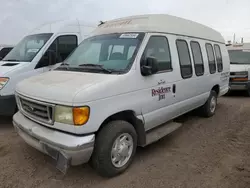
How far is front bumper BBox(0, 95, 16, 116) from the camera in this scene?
493 cm

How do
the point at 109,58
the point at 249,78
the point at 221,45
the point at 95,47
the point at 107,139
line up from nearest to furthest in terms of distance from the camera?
the point at 107,139, the point at 109,58, the point at 95,47, the point at 221,45, the point at 249,78

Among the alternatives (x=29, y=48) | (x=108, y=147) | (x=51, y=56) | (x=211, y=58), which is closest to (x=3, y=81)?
(x=51, y=56)

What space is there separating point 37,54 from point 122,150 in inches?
145

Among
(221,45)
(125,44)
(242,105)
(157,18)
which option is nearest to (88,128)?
(125,44)

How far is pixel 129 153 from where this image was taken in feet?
11.5

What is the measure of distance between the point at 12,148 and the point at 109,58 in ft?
8.15

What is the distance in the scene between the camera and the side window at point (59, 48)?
5815 millimetres

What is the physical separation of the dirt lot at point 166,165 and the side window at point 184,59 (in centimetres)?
136

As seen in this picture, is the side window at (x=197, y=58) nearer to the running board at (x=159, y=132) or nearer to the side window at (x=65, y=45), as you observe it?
the running board at (x=159, y=132)

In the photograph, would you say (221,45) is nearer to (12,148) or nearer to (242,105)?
(242,105)

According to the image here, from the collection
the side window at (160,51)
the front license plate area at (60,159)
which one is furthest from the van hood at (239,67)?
the front license plate area at (60,159)

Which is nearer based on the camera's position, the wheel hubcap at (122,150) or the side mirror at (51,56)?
the wheel hubcap at (122,150)

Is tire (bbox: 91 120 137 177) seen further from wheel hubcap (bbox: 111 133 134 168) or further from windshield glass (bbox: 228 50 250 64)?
windshield glass (bbox: 228 50 250 64)

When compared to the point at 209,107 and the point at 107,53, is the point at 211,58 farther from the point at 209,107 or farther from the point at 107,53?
the point at 107,53
